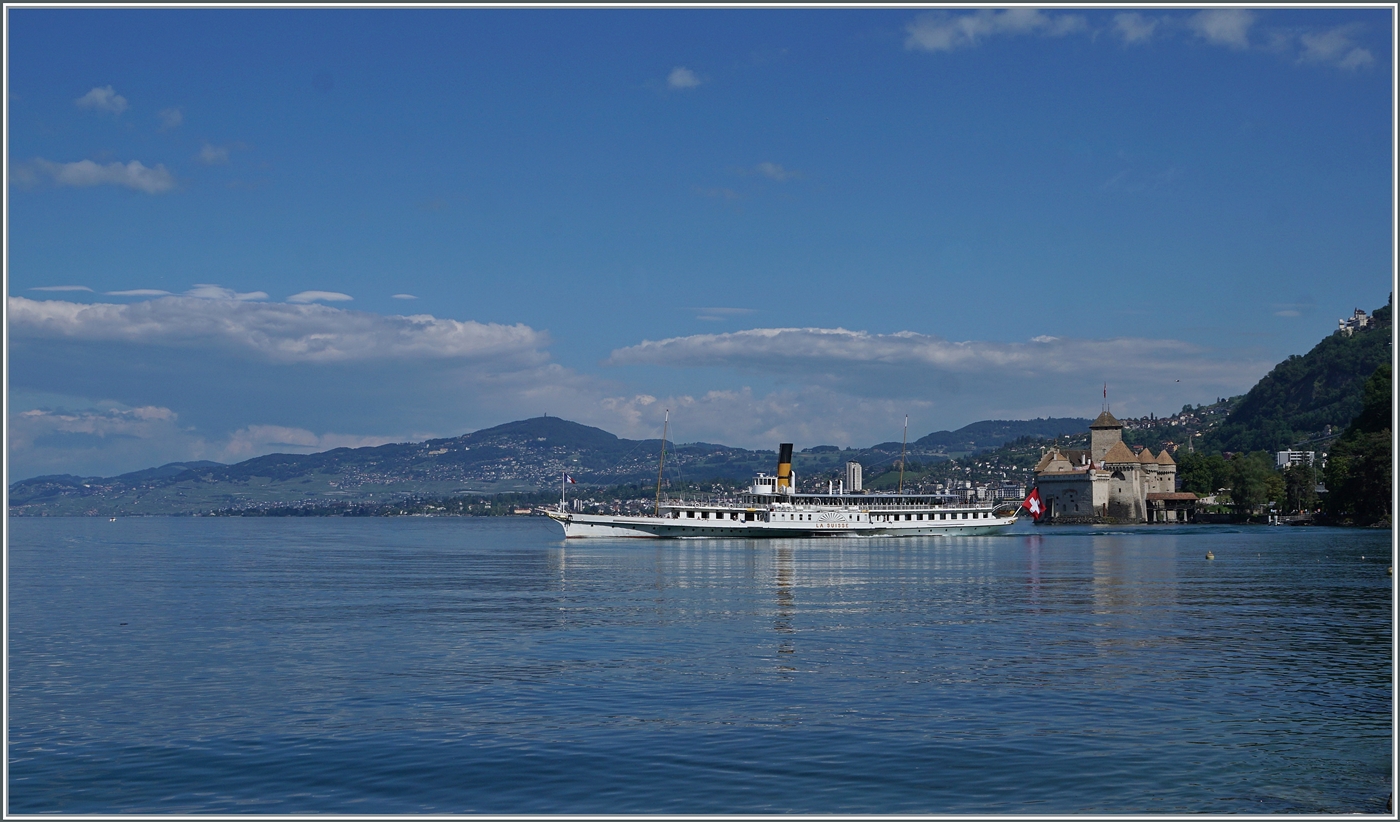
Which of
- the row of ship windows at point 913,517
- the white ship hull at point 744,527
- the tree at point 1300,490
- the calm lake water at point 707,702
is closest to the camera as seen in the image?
the calm lake water at point 707,702

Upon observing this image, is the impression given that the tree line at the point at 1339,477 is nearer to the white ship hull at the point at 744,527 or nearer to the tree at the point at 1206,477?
the tree at the point at 1206,477

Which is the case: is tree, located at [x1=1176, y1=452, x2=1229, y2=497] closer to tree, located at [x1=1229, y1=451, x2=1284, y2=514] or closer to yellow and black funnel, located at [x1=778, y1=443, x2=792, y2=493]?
tree, located at [x1=1229, y1=451, x2=1284, y2=514]

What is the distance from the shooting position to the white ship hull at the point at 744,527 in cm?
10775

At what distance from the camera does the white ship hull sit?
108 meters

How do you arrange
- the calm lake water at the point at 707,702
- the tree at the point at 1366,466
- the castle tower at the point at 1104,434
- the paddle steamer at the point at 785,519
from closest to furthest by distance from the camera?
the calm lake water at the point at 707,702, the paddle steamer at the point at 785,519, the tree at the point at 1366,466, the castle tower at the point at 1104,434

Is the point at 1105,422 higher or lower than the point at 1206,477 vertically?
higher

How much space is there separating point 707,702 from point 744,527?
8500 cm

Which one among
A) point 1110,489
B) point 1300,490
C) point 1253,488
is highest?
point 1253,488

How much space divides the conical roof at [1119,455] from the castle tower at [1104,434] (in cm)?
155

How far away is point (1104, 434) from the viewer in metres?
185

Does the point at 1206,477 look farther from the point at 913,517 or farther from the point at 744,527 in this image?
the point at 744,527

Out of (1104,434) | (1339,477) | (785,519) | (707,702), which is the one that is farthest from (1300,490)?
(707,702)

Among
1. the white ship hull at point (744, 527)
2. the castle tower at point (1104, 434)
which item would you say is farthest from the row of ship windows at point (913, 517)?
the castle tower at point (1104, 434)

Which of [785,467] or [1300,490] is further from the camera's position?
[1300,490]
